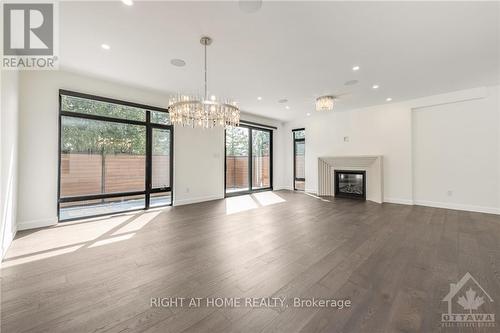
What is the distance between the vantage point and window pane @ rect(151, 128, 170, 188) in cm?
528

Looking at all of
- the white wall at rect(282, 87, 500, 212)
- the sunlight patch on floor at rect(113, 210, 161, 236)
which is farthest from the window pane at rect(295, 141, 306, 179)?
the sunlight patch on floor at rect(113, 210, 161, 236)

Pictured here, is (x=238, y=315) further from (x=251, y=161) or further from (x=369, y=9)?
(x=251, y=161)

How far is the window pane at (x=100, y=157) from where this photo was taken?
4.13 meters

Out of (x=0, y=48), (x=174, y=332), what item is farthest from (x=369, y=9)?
(x=0, y=48)

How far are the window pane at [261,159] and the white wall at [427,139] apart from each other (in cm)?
223

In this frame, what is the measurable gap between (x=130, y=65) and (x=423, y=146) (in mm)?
7424

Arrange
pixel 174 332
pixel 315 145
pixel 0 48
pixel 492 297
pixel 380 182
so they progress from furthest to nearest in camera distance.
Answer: pixel 315 145, pixel 380 182, pixel 0 48, pixel 492 297, pixel 174 332

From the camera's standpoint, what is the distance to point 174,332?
4.67 ft

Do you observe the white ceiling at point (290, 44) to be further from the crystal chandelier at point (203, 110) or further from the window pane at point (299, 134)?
the window pane at point (299, 134)

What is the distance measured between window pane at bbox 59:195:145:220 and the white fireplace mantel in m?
5.93

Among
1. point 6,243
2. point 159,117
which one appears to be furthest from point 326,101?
point 6,243

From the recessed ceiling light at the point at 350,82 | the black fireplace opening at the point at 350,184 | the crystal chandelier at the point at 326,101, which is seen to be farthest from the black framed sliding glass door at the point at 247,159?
the recessed ceiling light at the point at 350,82
